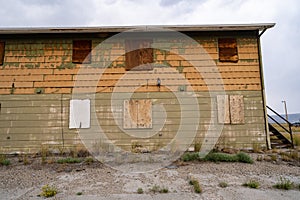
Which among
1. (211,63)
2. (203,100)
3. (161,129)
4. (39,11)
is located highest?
(39,11)

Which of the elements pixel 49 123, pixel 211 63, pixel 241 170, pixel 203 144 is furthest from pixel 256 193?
pixel 49 123

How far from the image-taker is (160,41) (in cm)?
891

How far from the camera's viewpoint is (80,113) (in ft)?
27.6

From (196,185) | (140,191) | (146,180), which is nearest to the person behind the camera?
(140,191)

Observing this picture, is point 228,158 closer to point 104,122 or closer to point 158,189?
point 158,189

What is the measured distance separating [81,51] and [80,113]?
2.49 metres

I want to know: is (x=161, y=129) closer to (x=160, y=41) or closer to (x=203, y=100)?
(x=203, y=100)

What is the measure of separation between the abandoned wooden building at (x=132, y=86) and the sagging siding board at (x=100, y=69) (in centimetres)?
4

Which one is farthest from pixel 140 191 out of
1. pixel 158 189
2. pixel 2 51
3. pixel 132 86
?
pixel 2 51

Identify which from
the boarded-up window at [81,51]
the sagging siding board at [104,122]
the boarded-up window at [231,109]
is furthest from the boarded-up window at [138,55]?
the boarded-up window at [231,109]

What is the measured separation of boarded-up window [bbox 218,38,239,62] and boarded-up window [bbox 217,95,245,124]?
1.54 meters

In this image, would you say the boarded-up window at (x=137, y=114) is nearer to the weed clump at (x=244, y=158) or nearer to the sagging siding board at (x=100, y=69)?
the sagging siding board at (x=100, y=69)

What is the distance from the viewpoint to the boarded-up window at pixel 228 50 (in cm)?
875

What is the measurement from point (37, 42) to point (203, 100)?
704cm
